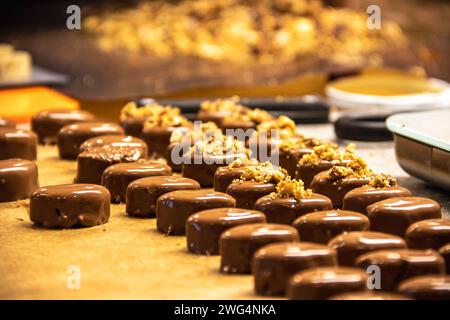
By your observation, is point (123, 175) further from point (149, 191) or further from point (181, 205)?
point (181, 205)

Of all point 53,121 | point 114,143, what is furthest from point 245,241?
point 53,121

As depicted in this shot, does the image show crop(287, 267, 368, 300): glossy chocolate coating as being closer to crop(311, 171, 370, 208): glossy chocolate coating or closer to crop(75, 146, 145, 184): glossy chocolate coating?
crop(311, 171, 370, 208): glossy chocolate coating

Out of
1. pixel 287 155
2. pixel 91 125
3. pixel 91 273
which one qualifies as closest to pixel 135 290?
pixel 91 273

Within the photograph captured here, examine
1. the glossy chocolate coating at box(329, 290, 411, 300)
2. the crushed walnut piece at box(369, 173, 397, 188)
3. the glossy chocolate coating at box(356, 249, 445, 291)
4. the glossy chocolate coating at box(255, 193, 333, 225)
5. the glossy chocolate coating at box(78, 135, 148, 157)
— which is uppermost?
the glossy chocolate coating at box(78, 135, 148, 157)

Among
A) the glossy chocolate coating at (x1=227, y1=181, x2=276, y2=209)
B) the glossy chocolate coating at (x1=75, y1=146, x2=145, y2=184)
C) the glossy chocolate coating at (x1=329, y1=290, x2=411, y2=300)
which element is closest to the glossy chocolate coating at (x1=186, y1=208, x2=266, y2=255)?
the glossy chocolate coating at (x1=227, y1=181, x2=276, y2=209)

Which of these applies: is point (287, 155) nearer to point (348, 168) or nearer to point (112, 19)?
point (348, 168)

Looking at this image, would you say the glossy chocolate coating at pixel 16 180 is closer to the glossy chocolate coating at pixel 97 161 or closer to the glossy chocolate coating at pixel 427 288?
the glossy chocolate coating at pixel 97 161
